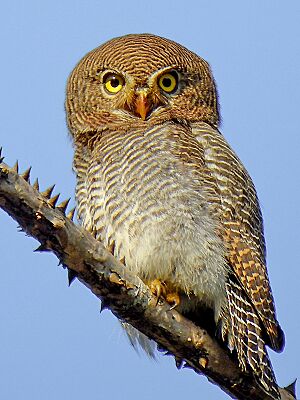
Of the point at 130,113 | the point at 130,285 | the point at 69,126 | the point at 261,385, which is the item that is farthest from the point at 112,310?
the point at 69,126

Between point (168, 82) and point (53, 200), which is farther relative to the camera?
point (168, 82)

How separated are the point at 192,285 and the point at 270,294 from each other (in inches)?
19.2

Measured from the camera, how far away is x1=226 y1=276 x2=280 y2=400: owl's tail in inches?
190

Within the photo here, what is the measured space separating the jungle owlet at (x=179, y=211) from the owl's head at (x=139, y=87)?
0.5 inches

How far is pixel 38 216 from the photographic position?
3.72 meters

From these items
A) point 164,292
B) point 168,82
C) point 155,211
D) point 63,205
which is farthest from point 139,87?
point 63,205

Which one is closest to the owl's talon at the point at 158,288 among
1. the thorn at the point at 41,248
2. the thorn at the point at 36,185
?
the thorn at the point at 41,248

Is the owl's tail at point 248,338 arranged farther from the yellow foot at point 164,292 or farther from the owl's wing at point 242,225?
the yellow foot at point 164,292

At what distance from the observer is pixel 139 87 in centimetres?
583

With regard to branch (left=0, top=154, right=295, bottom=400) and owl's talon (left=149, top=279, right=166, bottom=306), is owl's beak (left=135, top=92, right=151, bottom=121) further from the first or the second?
branch (left=0, top=154, right=295, bottom=400)

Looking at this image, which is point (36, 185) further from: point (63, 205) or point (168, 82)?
point (168, 82)

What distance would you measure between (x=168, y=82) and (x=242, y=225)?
1308 mm

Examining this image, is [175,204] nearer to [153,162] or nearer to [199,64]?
[153,162]

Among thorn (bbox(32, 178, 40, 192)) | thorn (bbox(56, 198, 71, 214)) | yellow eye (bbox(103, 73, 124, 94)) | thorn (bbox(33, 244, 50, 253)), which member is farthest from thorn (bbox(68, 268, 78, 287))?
yellow eye (bbox(103, 73, 124, 94))
